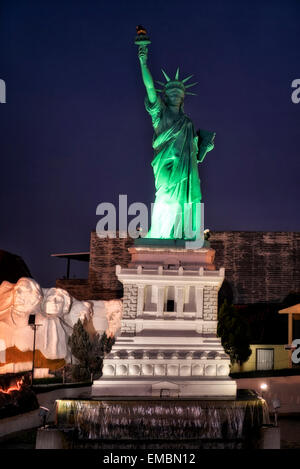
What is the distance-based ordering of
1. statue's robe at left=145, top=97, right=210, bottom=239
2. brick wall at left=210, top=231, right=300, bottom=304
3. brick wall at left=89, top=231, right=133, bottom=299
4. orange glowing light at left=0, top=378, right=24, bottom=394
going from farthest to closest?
brick wall at left=89, top=231, right=133, bottom=299 < brick wall at left=210, top=231, right=300, bottom=304 < statue's robe at left=145, top=97, right=210, bottom=239 < orange glowing light at left=0, top=378, right=24, bottom=394

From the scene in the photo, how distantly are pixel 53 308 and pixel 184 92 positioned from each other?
12.9m

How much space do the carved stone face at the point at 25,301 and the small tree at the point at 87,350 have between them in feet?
7.53

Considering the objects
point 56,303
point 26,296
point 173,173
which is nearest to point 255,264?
point 56,303

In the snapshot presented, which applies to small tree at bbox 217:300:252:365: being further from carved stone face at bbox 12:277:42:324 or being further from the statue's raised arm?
the statue's raised arm

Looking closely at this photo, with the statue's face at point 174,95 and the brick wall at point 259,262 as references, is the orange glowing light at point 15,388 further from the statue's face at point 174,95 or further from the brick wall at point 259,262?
the brick wall at point 259,262

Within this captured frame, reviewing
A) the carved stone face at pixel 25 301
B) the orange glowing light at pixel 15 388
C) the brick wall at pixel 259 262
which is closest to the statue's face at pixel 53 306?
the carved stone face at pixel 25 301

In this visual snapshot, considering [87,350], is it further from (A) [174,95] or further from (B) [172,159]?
(A) [174,95]

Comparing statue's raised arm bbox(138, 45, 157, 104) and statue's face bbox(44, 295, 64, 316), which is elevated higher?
statue's raised arm bbox(138, 45, 157, 104)

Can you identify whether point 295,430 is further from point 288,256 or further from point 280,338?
point 288,256

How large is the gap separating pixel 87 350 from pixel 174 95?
1218 centimetres

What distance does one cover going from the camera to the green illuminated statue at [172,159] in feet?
63.1

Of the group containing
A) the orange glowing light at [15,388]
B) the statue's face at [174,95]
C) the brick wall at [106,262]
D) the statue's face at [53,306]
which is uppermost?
the statue's face at [174,95]

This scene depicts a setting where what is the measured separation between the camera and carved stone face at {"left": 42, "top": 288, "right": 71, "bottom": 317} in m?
28.1

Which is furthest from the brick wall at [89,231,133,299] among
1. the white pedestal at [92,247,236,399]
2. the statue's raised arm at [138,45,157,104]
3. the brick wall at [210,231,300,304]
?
the white pedestal at [92,247,236,399]
